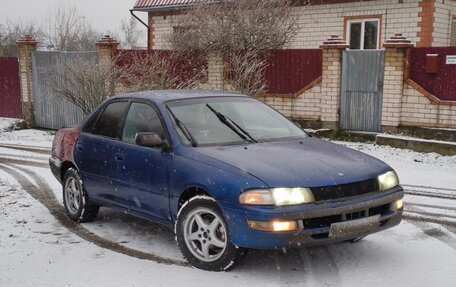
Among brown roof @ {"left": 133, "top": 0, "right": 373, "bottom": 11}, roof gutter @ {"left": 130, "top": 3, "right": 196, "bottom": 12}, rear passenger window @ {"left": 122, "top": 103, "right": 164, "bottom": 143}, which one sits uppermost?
brown roof @ {"left": 133, "top": 0, "right": 373, "bottom": 11}

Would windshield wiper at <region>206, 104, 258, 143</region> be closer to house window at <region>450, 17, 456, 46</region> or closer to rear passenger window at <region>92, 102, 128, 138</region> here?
rear passenger window at <region>92, 102, 128, 138</region>

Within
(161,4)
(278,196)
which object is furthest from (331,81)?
(161,4)

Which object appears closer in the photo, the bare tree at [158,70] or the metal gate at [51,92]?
the bare tree at [158,70]

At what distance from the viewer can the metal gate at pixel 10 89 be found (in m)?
18.7

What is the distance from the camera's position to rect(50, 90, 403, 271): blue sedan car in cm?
443

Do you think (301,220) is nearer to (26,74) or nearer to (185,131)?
(185,131)

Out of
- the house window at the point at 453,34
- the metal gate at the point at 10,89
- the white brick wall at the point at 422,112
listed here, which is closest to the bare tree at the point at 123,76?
the metal gate at the point at 10,89

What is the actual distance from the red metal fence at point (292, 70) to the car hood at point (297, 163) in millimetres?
8977

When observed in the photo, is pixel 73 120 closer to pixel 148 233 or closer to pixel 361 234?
pixel 148 233

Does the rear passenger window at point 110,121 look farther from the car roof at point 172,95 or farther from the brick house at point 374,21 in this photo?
the brick house at point 374,21

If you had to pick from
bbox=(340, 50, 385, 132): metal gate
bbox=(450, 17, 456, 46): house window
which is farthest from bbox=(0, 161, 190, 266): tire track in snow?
bbox=(450, 17, 456, 46): house window

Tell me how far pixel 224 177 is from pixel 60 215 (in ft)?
10.3

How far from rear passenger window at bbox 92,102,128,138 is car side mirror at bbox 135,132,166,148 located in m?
0.80

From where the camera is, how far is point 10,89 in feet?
62.1
